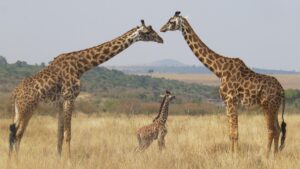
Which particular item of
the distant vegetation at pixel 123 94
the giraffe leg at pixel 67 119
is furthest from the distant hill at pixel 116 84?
the giraffe leg at pixel 67 119

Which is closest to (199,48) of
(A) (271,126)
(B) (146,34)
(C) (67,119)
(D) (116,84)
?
(B) (146,34)

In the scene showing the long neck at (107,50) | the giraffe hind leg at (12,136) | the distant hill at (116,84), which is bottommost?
the distant hill at (116,84)

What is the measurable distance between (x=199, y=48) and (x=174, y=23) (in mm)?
768

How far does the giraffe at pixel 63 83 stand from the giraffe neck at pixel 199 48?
2.43 ft

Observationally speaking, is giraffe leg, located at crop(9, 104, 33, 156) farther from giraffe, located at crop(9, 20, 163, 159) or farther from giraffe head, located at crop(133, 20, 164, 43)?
giraffe head, located at crop(133, 20, 164, 43)

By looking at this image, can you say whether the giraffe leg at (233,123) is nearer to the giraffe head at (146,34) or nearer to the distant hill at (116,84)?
the giraffe head at (146,34)

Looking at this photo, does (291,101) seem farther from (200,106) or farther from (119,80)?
(119,80)

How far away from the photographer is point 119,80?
8606 centimetres

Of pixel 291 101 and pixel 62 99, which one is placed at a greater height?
pixel 62 99

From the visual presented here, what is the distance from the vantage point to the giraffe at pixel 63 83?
388 inches

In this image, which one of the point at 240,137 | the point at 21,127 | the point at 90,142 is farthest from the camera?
the point at 240,137

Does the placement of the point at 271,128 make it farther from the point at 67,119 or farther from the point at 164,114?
the point at 67,119

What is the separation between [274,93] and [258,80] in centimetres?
39

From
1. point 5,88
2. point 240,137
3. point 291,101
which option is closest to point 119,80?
point 5,88
